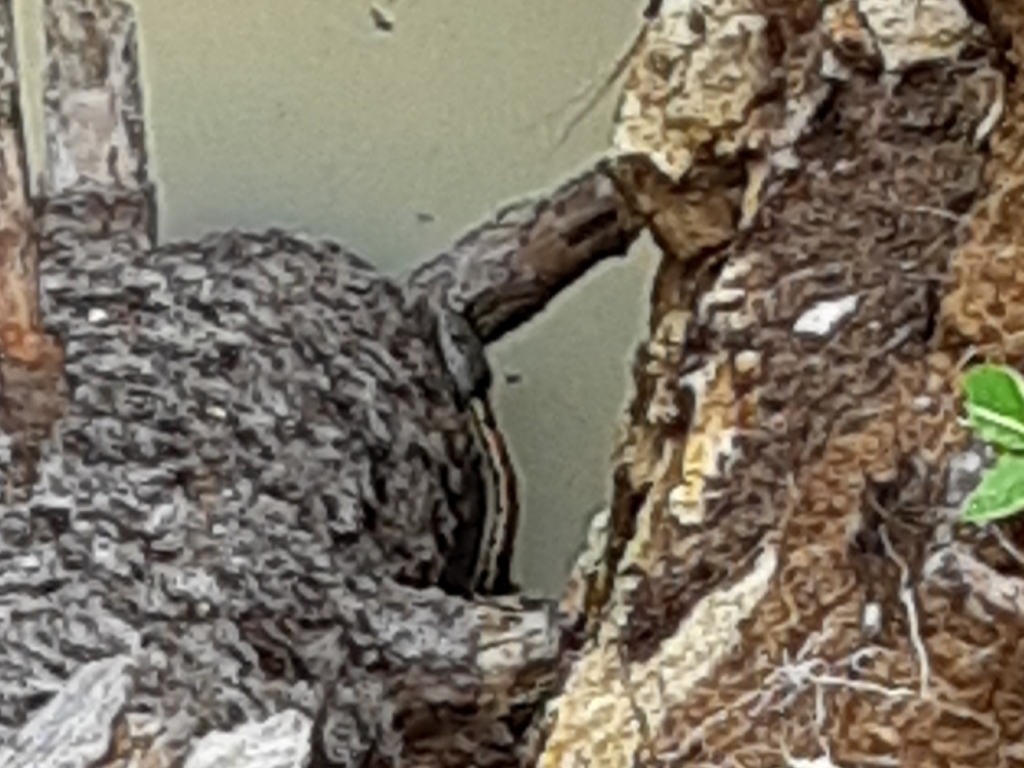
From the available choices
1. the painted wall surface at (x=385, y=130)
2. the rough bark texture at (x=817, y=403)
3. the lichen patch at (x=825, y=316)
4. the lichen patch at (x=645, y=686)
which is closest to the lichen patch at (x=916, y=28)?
the rough bark texture at (x=817, y=403)

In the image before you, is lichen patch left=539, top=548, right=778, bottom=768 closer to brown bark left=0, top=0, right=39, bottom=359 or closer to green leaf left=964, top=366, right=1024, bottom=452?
green leaf left=964, top=366, right=1024, bottom=452

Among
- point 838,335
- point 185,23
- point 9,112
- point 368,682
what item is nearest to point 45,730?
point 368,682

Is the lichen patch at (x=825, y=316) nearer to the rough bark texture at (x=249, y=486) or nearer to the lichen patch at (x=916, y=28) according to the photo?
the lichen patch at (x=916, y=28)

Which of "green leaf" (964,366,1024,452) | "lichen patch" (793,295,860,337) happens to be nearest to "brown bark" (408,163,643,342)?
"lichen patch" (793,295,860,337)

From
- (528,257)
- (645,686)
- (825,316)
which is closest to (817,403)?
(825,316)

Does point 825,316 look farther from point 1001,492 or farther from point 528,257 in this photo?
point 528,257

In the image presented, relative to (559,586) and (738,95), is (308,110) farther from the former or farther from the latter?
(738,95)
